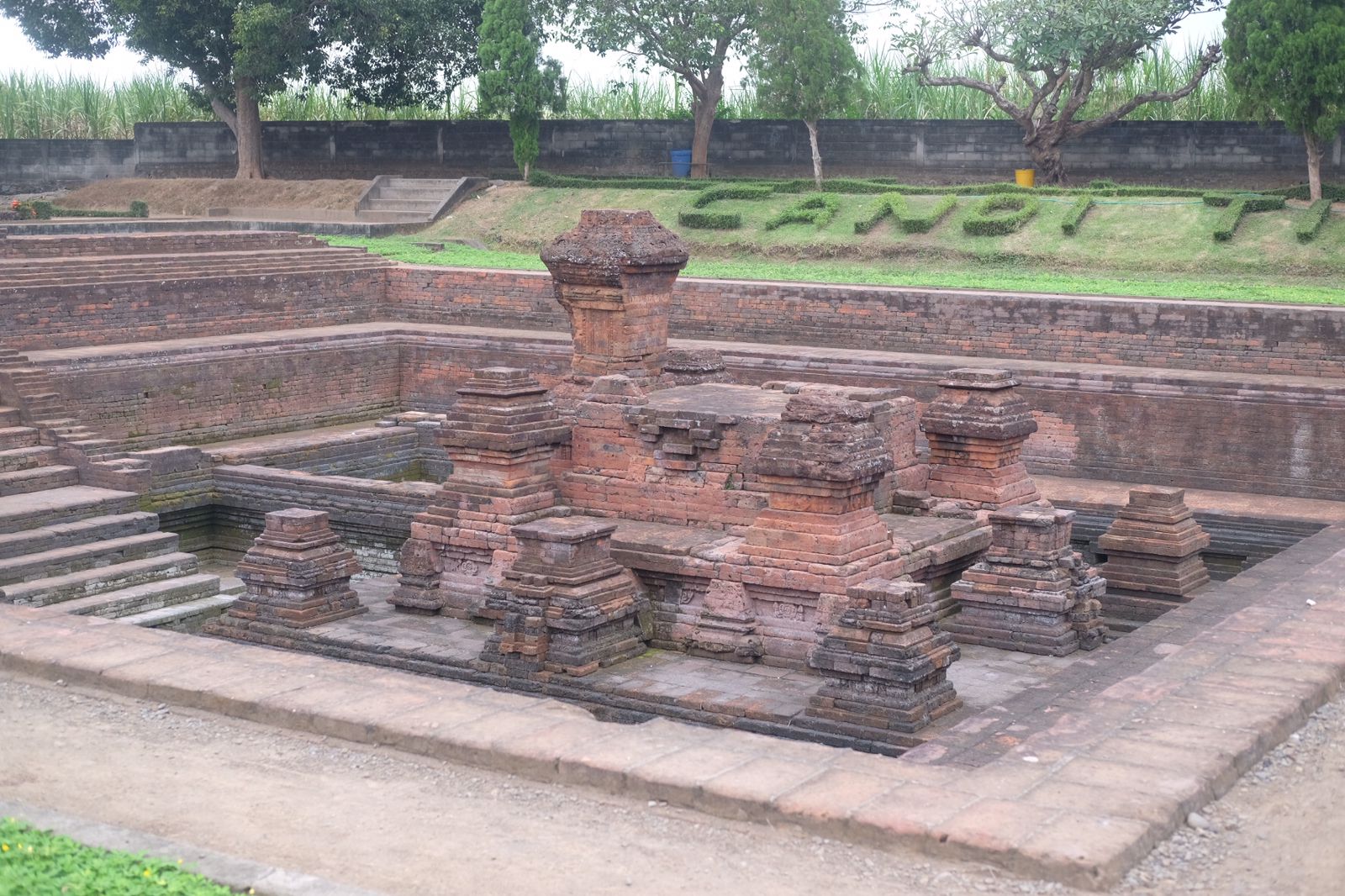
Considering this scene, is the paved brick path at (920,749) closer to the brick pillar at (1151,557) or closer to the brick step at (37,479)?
the brick pillar at (1151,557)

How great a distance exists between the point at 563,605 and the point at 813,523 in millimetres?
1215

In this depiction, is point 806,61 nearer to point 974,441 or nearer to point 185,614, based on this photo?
point 974,441

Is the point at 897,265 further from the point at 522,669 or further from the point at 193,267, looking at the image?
the point at 522,669

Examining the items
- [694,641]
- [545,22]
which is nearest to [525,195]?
[545,22]

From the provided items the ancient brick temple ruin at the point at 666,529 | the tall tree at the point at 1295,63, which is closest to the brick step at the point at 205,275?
the ancient brick temple ruin at the point at 666,529

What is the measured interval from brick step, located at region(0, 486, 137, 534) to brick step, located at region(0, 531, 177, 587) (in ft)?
1.03

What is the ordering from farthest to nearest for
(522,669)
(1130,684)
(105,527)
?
1. (105,527)
2. (522,669)
3. (1130,684)

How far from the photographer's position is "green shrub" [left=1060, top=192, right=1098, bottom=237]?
17.5m

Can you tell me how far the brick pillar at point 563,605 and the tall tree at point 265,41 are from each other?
16.4m

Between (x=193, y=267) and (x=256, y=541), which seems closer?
(x=256, y=541)

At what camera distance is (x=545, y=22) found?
2311 centimetres

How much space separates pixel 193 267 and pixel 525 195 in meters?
7.13

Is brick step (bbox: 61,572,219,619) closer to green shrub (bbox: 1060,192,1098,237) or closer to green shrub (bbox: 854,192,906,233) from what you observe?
green shrub (bbox: 854,192,906,233)

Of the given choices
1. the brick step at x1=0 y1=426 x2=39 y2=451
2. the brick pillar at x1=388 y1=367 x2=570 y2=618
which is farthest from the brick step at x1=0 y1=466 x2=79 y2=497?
the brick pillar at x1=388 y1=367 x2=570 y2=618
